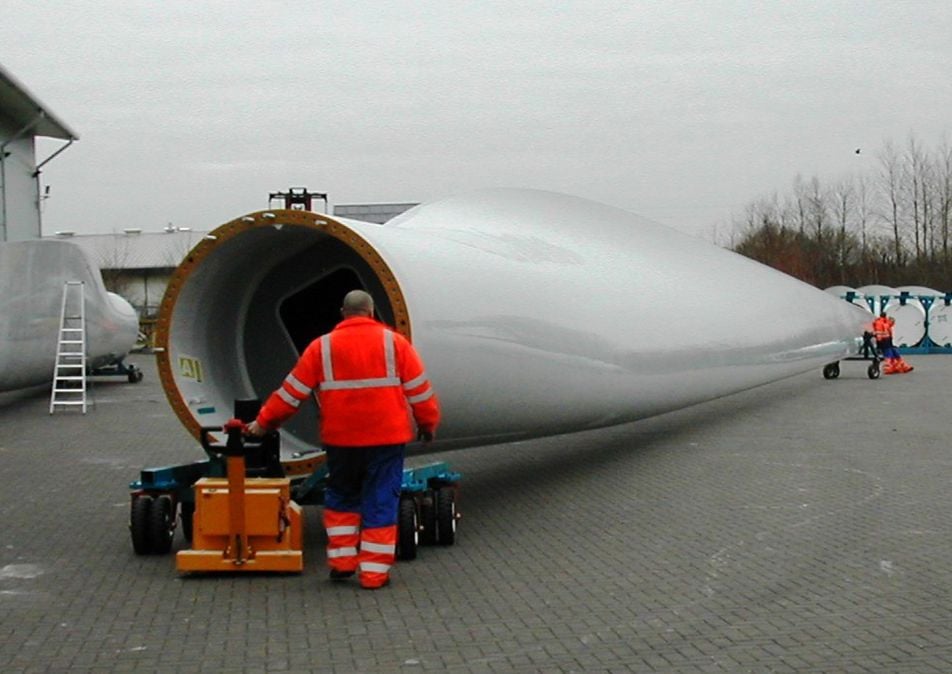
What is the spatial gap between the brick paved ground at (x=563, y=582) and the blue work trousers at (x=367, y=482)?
442 millimetres

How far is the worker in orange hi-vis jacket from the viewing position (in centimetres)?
685

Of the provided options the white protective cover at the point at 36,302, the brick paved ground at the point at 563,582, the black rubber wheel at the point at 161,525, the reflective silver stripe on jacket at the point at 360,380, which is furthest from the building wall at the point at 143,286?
the reflective silver stripe on jacket at the point at 360,380

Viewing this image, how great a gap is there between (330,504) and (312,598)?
2.09 feet

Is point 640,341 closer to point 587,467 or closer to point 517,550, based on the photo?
point 587,467

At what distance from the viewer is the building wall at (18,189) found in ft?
79.7

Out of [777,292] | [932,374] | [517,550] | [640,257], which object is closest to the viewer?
[517,550]

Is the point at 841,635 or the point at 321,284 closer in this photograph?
the point at 841,635

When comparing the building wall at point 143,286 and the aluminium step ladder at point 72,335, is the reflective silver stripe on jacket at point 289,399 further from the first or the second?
the building wall at point 143,286

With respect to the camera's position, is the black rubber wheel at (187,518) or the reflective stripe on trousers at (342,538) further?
the black rubber wheel at (187,518)

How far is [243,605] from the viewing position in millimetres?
6375

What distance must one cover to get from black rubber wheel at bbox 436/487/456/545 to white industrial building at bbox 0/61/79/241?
1762cm

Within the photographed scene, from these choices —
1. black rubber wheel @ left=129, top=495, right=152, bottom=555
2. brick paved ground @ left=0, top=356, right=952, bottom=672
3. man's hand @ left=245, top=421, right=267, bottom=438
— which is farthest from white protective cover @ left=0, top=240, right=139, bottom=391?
man's hand @ left=245, top=421, right=267, bottom=438

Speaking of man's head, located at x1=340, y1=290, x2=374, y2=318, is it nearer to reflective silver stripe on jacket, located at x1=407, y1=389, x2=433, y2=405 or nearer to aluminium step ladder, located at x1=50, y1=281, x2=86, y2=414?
reflective silver stripe on jacket, located at x1=407, y1=389, x2=433, y2=405

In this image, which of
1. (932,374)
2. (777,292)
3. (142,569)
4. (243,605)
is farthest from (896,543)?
(932,374)
